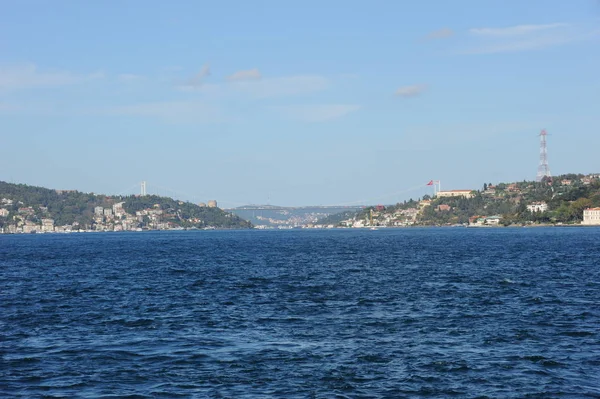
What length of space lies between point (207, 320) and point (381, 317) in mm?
7490

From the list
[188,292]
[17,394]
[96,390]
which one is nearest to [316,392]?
[96,390]

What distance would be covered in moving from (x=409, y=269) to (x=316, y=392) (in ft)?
141

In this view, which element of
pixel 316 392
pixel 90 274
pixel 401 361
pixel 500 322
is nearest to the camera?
pixel 316 392

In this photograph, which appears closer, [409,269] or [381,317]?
[381,317]

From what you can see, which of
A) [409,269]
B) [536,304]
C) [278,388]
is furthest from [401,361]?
[409,269]

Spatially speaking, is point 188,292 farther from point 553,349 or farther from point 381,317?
point 553,349

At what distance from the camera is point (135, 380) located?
20.8m

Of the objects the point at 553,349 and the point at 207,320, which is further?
the point at 207,320

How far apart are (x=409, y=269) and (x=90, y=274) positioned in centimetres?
2647

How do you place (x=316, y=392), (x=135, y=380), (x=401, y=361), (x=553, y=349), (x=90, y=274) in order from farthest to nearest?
(x=90, y=274)
(x=553, y=349)
(x=401, y=361)
(x=135, y=380)
(x=316, y=392)

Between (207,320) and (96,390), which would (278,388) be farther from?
(207,320)

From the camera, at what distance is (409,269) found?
6156 cm

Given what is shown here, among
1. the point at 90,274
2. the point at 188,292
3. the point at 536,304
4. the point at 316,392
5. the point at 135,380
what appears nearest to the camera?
the point at 316,392

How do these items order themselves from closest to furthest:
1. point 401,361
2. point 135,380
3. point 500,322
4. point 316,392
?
point 316,392
point 135,380
point 401,361
point 500,322
